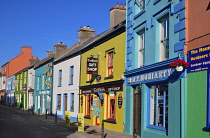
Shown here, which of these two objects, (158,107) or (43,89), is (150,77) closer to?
(158,107)

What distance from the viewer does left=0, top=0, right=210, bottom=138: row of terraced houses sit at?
10367 millimetres

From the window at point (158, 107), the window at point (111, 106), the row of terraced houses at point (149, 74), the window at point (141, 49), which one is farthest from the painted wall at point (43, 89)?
the window at point (158, 107)

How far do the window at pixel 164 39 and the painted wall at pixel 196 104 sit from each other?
2404 millimetres

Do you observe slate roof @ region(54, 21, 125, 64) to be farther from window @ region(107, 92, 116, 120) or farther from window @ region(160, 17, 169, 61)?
window @ region(160, 17, 169, 61)

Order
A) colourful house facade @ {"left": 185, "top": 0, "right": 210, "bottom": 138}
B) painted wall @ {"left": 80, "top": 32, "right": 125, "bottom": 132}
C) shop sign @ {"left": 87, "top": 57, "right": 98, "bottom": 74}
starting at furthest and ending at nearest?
shop sign @ {"left": 87, "top": 57, "right": 98, "bottom": 74} < painted wall @ {"left": 80, "top": 32, "right": 125, "bottom": 132} < colourful house facade @ {"left": 185, "top": 0, "right": 210, "bottom": 138}

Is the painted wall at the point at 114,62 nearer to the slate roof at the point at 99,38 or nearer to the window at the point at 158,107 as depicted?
the slate roof at the point at 99,38

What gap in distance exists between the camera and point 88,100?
920 inches

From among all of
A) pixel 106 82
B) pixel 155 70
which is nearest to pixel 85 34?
pixel 106 82

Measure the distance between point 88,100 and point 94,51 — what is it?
3.89 metres

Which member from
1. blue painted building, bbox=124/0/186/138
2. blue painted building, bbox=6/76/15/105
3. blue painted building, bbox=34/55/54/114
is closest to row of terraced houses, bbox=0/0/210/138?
blue painted building, bbox=124/0/186/138

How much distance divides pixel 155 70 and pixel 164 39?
4.62ft

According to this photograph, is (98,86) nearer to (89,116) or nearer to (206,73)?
(89,116)

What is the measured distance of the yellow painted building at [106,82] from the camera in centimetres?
1767

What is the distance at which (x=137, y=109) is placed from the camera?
1583cm
